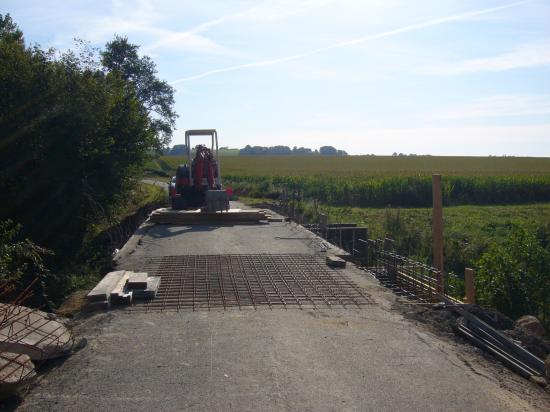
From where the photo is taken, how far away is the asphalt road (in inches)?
228

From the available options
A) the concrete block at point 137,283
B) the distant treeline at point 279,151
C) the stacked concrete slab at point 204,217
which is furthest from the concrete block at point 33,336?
the distant treeline at point 279,151

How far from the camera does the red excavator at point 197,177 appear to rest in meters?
21.9

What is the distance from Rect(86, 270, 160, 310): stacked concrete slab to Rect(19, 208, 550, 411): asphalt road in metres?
0.41

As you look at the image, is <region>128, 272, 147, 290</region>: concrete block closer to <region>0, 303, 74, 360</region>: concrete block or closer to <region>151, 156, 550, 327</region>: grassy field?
<region>0, 303, 74, 360</region>: concrete block

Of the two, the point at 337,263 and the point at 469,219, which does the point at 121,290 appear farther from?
the point at 469,219

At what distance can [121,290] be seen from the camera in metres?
9.53

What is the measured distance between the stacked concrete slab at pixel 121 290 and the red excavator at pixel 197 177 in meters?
11.0

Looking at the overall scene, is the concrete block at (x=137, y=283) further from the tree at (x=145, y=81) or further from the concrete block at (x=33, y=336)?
the tree at (x=145, y=81)

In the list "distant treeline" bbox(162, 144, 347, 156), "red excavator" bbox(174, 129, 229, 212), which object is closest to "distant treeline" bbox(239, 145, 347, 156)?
"distant treeline" bbox(162, 144, 347, 156)

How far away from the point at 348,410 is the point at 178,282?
5.56 metres

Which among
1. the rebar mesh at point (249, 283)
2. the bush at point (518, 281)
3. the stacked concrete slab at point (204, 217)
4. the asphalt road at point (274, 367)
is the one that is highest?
the stacked concrete slab at point (204, 217)

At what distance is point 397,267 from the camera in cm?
1232

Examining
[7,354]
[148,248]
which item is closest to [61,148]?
[148,248]

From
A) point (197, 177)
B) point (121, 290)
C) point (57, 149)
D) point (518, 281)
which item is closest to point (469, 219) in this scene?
point (197, 177)
